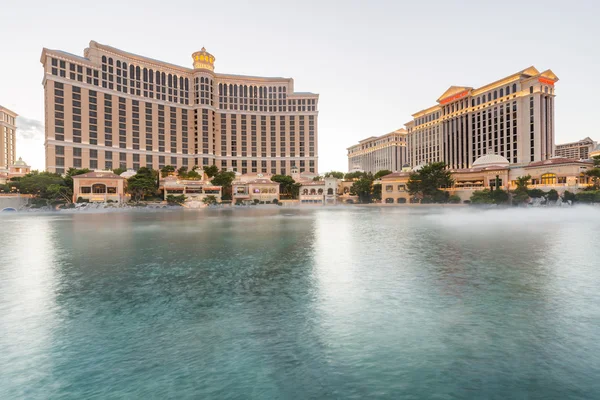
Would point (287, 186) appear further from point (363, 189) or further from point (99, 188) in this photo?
point (99, 188)

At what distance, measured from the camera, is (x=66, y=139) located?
4220 inches

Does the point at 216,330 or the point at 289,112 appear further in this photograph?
the point at 289,112

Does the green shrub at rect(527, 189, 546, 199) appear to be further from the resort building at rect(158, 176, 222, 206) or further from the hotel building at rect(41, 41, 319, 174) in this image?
the hotel building at rect(41, 41, 319, 174)

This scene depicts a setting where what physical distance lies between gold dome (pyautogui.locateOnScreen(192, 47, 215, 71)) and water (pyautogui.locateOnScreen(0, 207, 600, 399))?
466ft

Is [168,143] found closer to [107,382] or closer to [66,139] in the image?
[66,139]

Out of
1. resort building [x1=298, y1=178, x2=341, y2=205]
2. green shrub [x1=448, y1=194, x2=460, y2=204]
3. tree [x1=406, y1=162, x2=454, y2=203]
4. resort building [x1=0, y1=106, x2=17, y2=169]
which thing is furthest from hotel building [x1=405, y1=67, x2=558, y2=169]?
resort building [x1=0, y1=106, x2=17, y2=169]

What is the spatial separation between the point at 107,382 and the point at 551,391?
7818 mm

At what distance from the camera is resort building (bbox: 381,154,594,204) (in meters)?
63.0

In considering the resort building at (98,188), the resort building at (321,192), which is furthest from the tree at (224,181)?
the resort building at (98,188)

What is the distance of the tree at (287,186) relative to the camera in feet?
359

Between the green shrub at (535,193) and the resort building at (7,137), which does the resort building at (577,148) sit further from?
the resort building at (7,137)

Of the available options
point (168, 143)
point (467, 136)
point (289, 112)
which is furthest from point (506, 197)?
point (168, 143)

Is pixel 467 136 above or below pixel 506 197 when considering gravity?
above

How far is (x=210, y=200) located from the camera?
9388 cm
